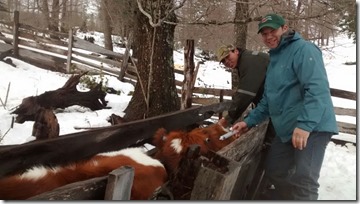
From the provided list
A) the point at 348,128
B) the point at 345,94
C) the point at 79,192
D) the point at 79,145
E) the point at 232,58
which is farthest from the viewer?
the point at 348,128

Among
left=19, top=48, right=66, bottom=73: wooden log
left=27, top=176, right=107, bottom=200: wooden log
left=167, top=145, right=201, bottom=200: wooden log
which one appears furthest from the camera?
left=19, top=48, right=66, bottom=73: wooden log

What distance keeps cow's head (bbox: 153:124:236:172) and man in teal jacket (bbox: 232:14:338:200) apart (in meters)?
0.46

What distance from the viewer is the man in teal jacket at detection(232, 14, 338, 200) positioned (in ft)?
6.94

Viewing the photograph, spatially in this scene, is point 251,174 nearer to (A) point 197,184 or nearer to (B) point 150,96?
(A) point 197,184

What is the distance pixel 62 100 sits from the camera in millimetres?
5570

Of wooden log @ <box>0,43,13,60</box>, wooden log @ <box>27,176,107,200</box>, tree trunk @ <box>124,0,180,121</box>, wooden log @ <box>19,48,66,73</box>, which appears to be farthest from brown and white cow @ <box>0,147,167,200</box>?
wooden log @ <box>19,48,66,73</box>

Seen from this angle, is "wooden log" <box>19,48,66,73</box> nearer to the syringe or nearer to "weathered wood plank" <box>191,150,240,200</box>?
the syringe

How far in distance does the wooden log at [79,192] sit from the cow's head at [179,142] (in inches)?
29.9

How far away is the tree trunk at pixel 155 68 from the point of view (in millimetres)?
4777

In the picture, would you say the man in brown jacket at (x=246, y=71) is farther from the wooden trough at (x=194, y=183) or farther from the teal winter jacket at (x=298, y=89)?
the wooden trough at (x=194, y=183)

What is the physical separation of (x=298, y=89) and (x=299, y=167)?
49 cm

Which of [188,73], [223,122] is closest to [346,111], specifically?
[188,73]

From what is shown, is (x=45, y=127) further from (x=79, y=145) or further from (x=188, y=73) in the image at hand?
(x=188, y=73)

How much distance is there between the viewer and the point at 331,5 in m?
5.13
